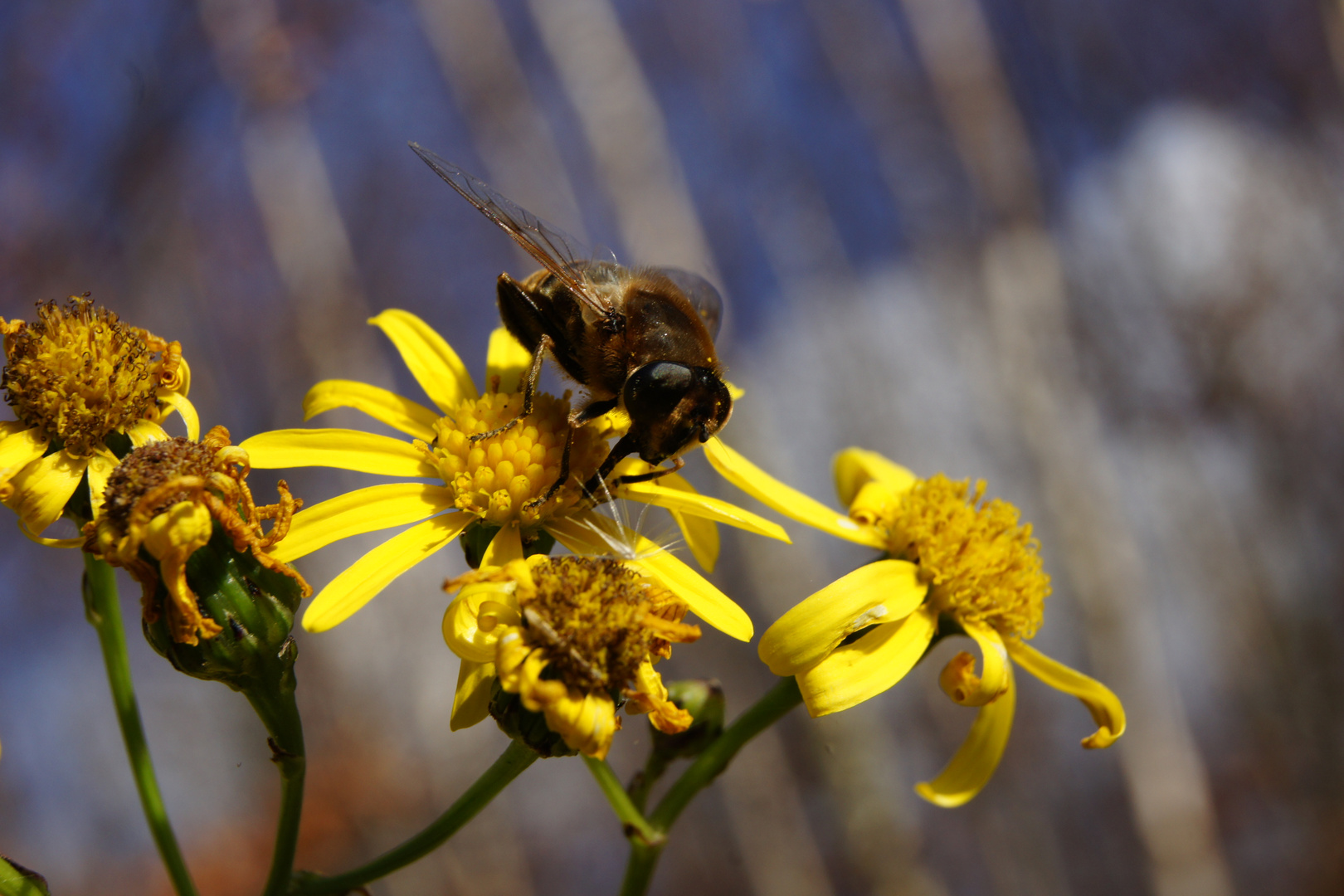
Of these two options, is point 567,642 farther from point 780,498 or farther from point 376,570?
point 780,498

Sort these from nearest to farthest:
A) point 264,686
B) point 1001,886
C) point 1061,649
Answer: point 264,686 < point 1001,886 < point 1061,649

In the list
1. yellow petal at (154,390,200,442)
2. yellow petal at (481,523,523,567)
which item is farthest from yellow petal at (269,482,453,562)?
yellow petal at (154,390,200,442)

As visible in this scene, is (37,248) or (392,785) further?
(392,785)

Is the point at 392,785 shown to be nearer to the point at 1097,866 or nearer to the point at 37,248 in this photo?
the point at 37,248

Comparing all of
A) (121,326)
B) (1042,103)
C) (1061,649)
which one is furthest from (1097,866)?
(121,326)

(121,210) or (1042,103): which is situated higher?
(121,210)

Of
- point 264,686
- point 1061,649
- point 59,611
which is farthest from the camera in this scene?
point 1061,649
